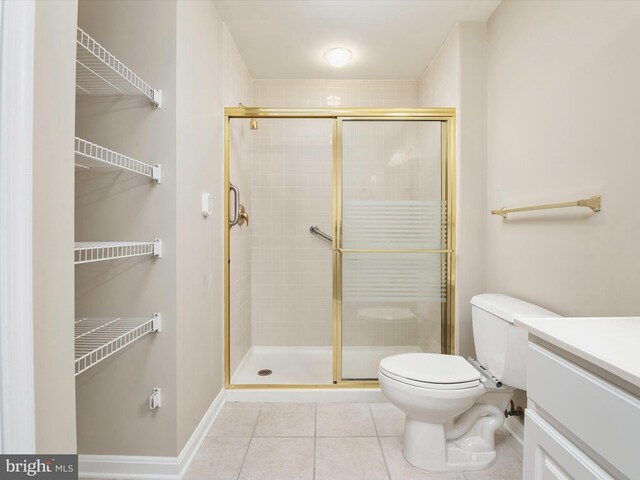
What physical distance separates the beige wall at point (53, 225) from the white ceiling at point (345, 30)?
1.47 metres

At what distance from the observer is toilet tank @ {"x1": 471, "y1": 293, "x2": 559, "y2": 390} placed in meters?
1.49

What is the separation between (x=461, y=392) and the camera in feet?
4.72

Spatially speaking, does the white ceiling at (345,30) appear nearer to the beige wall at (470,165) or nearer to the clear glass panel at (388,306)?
the beige wall at (470,165)

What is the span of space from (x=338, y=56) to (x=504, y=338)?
216 cm

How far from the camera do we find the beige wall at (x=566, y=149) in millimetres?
1162

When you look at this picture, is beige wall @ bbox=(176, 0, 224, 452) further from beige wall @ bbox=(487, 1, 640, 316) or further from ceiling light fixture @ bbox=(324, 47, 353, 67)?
beige wall @ bbox=(487, 1, 640, 316)

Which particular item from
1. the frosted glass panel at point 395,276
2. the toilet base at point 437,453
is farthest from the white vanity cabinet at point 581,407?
the frosted glass panel at point 395,276

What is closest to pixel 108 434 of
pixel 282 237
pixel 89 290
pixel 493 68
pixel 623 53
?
pixel 89 290

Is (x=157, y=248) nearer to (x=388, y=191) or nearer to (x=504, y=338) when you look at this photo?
(x=388, y=191)

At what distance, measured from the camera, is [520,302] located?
5.37 feet

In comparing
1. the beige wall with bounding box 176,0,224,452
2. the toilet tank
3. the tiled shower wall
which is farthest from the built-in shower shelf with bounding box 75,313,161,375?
the tiled shower wall

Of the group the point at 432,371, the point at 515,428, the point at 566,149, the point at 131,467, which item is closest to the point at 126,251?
the point at 131,467

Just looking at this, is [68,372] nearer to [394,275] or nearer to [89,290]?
[89,290]

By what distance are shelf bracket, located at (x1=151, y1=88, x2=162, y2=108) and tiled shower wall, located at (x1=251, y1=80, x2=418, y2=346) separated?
1637mm
